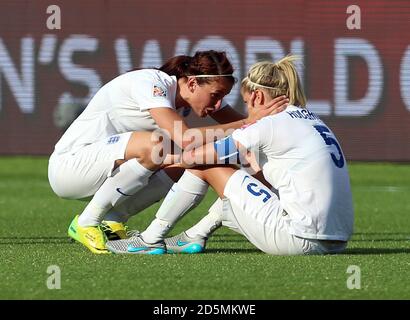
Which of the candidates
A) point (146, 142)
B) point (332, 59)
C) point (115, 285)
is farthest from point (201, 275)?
point (332, 59)

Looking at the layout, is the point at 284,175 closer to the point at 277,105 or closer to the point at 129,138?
the point at 277,105

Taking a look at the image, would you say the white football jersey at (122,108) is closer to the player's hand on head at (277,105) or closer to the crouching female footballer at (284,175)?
the crouching female footballer at (284,175)

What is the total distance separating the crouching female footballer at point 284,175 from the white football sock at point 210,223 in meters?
0.28

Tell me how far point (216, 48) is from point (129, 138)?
680 centimetres

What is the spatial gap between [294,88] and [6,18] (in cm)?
792

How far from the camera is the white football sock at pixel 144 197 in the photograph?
6.58 meters

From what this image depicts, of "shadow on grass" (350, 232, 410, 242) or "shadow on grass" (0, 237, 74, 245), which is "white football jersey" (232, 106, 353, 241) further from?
"shadow on grass" (0, 237, 74, 245)

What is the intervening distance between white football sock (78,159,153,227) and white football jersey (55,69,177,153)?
1.12ft

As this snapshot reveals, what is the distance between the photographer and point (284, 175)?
570 centimetres

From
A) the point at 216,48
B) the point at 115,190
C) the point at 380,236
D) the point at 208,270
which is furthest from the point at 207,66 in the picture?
the point at 216,48

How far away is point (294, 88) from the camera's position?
5.75 m

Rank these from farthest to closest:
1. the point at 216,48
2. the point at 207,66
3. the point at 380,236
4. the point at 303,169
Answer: the point at 216,48 → the point at 380,236 → the point at 207,66 → the point at 303,169

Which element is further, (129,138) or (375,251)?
(375,251)
